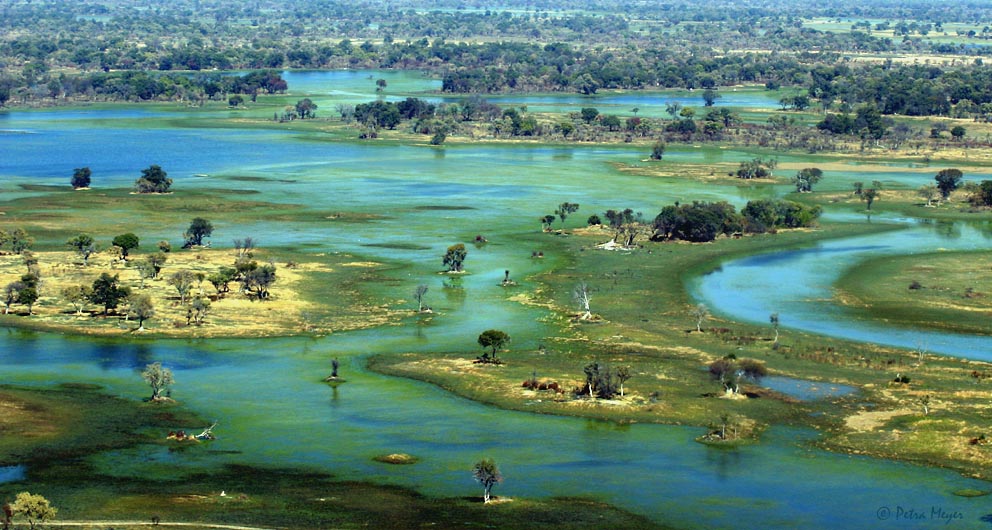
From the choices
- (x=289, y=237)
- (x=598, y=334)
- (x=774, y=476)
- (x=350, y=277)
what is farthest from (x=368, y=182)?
(x=774, y=476)

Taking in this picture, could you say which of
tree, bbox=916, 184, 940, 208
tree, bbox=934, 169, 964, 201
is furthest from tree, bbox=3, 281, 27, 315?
tree, bbox=934, 169, 964, 201

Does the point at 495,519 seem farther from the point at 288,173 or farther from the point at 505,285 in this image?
the point at 288,173

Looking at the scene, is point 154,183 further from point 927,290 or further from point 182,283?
point 927,290


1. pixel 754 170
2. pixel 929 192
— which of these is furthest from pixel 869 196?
pixel 754 170

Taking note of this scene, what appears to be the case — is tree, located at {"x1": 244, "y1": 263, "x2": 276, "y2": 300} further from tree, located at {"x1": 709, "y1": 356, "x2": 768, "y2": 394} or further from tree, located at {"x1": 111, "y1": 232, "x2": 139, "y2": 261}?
tree, located at {"x1": 709, "y1": 356, "x2": 768, "y2": 394}

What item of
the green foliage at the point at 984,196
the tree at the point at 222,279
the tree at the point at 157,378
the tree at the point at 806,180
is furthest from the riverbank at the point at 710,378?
the tree at the point at 806,180

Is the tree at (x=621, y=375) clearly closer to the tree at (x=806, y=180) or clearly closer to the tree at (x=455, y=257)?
the tree at (x=455, y=257)
